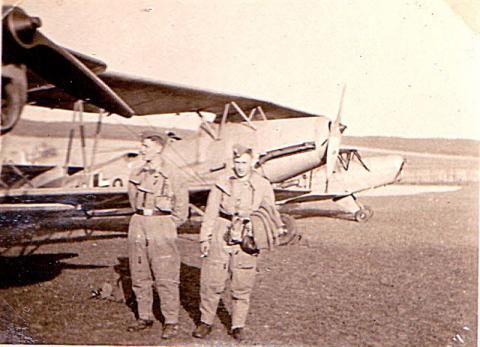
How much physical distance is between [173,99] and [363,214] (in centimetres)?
72

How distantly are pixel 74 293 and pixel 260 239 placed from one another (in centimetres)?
65

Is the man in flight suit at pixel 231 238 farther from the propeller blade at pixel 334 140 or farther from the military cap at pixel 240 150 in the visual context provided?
the propeller blade at pixel 334 140

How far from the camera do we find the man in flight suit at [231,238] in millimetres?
2129

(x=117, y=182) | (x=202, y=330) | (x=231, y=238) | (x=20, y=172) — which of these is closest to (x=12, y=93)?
(x=20, y=172)

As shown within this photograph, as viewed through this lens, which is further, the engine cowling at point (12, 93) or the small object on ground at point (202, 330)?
the small object on ground at point (202, 330)

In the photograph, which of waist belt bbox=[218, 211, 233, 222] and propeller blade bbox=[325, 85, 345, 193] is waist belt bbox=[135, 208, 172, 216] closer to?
waist belt bbox=[218, 211, 233, 222]

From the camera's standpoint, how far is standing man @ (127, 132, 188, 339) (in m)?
2.15

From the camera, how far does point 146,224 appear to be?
7.06 ft

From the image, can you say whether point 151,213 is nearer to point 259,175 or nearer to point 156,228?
point 156,228

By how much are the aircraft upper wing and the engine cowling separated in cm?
20

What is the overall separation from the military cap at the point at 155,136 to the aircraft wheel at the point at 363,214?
2.20 ft

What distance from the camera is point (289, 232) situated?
2.17m

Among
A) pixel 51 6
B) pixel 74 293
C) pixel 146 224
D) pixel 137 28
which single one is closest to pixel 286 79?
pixel 137 28

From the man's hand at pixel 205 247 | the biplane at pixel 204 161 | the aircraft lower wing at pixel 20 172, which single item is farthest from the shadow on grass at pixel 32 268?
the man's hand at pixel 205 247
